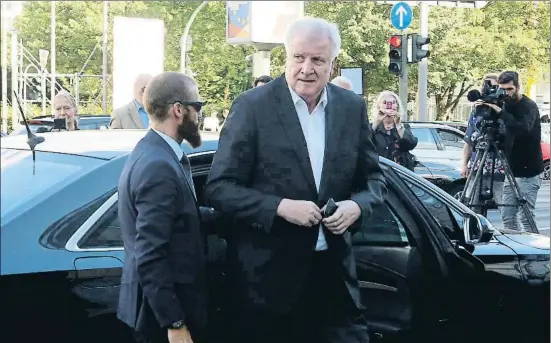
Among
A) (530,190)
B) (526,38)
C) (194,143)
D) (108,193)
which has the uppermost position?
(526,38)

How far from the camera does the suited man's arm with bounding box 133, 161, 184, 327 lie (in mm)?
2516

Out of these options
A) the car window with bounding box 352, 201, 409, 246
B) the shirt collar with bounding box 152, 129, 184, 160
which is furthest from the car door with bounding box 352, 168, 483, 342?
the shirt collar with bounding box 152, 129, 184, 160

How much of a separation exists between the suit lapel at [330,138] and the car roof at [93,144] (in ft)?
2.09

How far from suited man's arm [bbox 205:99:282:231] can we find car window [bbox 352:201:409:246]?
86 centimetres

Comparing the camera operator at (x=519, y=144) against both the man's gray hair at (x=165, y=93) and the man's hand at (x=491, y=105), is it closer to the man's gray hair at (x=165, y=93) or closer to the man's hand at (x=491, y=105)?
the man's hand at (x=491, y=105)

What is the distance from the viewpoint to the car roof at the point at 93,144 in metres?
3.26

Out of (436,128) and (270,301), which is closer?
(270,301)

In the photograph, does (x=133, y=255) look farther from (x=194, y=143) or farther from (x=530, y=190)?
(x=530, y=190)

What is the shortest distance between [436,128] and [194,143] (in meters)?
11.4

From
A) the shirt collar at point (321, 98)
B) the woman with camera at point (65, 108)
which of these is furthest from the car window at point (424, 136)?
the shirt collar at point (321, 98)

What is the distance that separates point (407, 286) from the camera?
364 cm

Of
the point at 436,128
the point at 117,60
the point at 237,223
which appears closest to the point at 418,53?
the point at 436,128

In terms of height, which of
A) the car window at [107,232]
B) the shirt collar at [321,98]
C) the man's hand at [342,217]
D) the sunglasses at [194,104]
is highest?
the shirt collar at [321,98]

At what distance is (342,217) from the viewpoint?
280 centimetres
